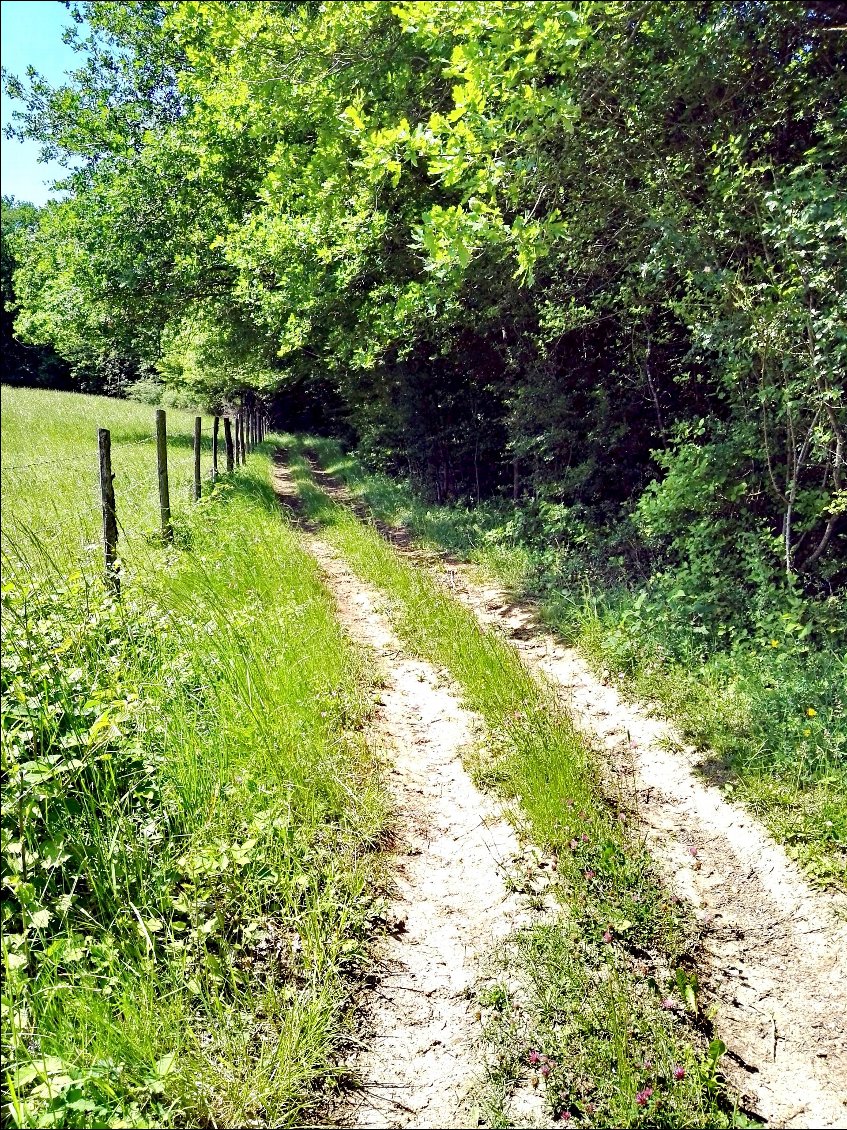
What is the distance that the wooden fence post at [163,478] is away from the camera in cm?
712

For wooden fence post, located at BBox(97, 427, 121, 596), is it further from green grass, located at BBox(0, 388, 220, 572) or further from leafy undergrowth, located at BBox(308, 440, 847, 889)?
leafy undergrowth, located at BBox(308, 440, 847, 889)

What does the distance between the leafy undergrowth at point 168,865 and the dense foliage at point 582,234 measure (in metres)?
3.04

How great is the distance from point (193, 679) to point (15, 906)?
5.64 ft

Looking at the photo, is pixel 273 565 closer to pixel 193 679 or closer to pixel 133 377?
pixel 193 679

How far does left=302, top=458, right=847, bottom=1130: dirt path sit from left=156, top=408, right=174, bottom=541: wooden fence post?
4.63 metres

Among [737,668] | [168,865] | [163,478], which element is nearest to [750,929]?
[737,668]

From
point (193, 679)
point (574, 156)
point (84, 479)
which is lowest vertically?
point (193, 679)

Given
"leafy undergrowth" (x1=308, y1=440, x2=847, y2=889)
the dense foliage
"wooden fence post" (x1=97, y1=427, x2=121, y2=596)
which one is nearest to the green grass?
"wooden fence post" (x1=97, y1=427, x2=121, y2=596)

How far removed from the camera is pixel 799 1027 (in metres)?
2.74

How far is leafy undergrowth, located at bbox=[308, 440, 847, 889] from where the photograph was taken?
13.0 feet

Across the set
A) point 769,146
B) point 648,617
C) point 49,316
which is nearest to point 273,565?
point 648,617

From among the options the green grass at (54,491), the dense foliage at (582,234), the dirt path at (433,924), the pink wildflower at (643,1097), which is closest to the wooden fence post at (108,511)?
the green grass at (54,491)

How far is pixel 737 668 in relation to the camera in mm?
5250

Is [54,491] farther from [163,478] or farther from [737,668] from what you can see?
[737,668]
